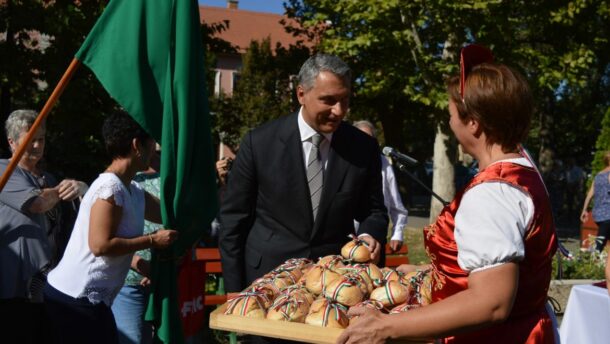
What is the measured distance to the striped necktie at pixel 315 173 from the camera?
4.09m

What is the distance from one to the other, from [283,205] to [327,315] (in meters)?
1.48

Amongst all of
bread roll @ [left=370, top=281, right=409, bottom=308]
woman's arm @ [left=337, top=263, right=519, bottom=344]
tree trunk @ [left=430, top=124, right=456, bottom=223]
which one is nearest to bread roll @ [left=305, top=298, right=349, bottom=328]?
bread roll @ [left=370, top=281, right=409, bottom=308]

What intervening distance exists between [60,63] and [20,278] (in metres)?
9.01

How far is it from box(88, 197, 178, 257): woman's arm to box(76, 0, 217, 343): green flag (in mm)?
84

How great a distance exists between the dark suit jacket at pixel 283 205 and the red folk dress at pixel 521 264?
160 centimetres

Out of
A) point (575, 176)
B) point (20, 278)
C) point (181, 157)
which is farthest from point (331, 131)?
point (575, 176)

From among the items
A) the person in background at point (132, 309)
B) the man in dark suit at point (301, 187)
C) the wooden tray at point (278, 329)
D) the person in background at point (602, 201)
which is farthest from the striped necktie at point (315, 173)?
the person in background at point (602, 201)

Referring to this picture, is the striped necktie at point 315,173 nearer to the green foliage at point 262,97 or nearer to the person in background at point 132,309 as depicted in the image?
the person in background at point 132,309

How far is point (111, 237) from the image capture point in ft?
12.9

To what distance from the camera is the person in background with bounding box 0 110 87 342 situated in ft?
14.8

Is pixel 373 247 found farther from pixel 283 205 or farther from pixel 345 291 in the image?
pixel 345 291

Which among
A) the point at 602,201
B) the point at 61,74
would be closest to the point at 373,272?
the point at 602,201

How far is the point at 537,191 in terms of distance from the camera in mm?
2354

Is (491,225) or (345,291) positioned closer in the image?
(491,225)
